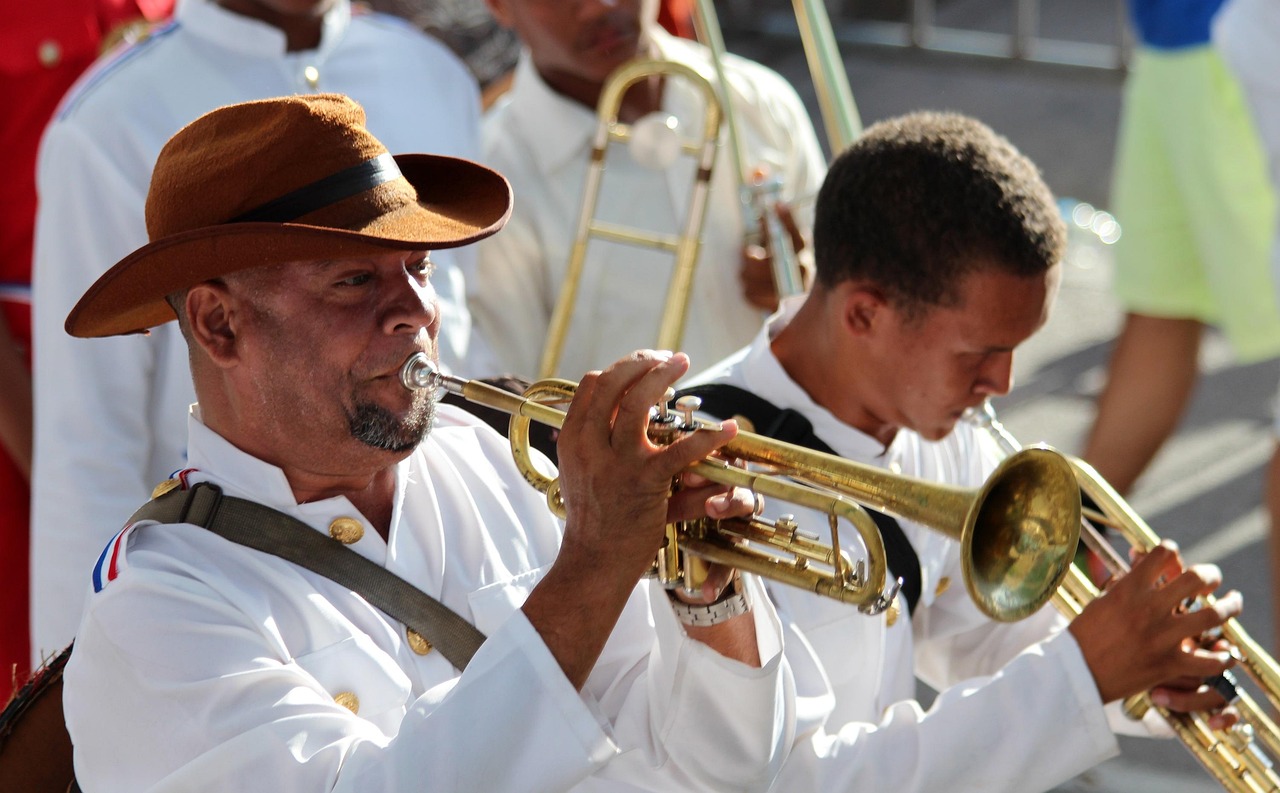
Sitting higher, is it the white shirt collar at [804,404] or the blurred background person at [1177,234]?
the blurred background person at [1177,234]

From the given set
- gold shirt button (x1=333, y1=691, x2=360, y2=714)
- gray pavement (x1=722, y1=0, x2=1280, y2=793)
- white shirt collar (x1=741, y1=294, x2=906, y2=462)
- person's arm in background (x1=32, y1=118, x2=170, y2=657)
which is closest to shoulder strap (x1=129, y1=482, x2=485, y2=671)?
gold shirt button (x1=333, y1=691, x2=360, y2=714)

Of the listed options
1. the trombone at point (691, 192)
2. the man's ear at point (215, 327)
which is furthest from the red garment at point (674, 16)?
the man's ear at point (215, 327)

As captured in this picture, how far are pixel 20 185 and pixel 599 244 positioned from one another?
130 centimetres

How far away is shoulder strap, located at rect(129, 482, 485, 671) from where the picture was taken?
2369 mm

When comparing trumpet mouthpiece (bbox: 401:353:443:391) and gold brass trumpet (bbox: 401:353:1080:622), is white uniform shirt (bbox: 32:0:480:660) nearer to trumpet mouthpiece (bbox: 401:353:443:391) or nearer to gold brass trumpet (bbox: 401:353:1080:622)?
trumpet mouthpiece (bbox: 401:353:443:391)

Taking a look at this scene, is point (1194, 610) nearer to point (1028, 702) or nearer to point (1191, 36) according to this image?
point (1028, 702)

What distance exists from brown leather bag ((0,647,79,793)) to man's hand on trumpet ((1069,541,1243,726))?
143cm

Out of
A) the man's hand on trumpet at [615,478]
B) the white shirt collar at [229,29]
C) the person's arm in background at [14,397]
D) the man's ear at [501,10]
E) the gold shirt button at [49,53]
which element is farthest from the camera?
the man's ear at [501,10]

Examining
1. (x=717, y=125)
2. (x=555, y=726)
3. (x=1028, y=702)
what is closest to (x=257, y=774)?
(x=555, y=726)

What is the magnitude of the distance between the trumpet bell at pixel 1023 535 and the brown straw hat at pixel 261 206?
0.77 meters

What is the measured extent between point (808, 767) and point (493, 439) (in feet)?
2.21

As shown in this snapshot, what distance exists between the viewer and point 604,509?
7.01ft

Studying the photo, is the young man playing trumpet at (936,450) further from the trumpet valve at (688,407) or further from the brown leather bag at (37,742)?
the brown leather bag at (37,742)

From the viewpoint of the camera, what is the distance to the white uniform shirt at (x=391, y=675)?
2.11 m
